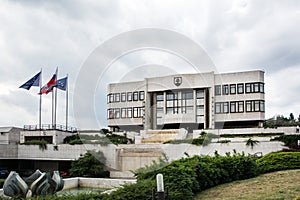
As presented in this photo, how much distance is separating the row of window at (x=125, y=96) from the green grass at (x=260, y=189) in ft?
112

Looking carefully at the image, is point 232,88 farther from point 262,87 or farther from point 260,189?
point 260,189

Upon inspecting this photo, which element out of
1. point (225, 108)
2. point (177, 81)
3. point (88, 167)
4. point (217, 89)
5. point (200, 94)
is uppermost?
point (177, 81)

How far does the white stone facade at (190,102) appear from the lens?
39594mm

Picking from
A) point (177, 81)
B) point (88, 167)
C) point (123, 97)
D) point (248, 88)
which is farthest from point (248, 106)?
point (88, 167)

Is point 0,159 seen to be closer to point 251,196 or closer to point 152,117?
point 152,117

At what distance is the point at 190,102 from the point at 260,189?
33734mm

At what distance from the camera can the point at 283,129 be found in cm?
3028

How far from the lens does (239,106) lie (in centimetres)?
3997

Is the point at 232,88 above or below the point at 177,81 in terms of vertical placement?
below

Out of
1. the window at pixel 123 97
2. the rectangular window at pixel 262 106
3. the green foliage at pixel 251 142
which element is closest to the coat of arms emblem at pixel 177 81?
the window at pixel 123 97

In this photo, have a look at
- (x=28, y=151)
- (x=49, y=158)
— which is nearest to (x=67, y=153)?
(x=49, y=158)

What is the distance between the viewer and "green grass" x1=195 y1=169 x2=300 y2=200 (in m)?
8.73

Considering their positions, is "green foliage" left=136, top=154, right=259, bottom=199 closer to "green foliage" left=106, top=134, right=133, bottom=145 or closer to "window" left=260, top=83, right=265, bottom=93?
"green foliage" left=106, top=134, right=133, bottom=145

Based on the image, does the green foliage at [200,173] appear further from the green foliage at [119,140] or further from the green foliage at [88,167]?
the green foliage at [119,140]
